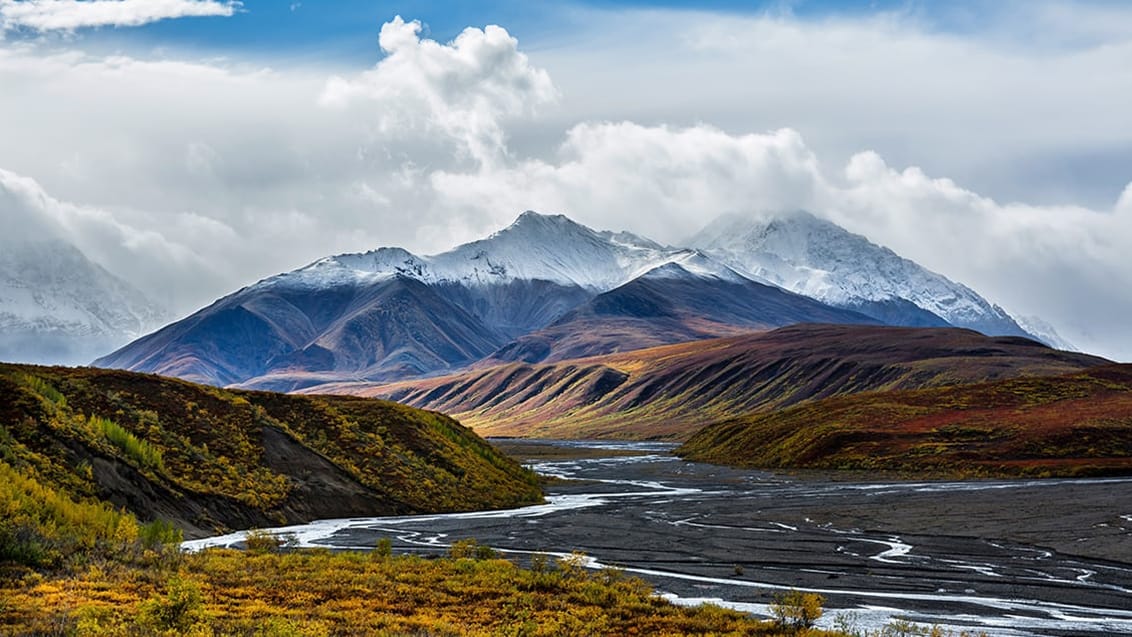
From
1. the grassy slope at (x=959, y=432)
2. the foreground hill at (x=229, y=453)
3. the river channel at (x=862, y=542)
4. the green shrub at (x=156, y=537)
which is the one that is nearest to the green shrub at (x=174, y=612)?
the green shrub at (x=156, y=537)

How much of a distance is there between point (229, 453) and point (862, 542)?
36008mm

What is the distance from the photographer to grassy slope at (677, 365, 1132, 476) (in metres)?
102

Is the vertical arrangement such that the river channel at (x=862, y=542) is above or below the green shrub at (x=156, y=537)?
below

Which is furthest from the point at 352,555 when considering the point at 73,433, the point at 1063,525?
the point at 1063,525

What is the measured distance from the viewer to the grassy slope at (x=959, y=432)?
4013 inches

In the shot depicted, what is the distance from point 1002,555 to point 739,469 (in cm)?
7737

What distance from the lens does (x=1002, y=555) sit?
43.5m

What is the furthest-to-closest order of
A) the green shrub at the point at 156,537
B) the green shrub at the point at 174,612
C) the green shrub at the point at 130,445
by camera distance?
the green shrub at the point at 130,445
the green shrub at the point at 156,537
the green shrub at the point at 174,612

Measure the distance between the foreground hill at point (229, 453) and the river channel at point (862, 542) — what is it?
3379 mm

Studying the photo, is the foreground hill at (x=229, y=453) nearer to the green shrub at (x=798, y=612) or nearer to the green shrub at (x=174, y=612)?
the green shrub at (x=174, y=612)

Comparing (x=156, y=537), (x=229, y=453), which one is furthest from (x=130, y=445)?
(x=156, y=537)

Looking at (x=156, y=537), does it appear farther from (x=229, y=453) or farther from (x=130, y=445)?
(x=229, y=453)

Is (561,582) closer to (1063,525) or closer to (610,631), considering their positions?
(610,631)

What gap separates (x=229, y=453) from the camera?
60.7 m
